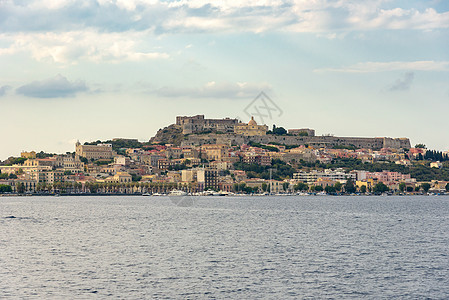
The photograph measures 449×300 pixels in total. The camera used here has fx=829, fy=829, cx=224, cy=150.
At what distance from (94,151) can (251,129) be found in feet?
124

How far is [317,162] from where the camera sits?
170125 mm

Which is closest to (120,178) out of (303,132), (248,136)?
(248,136)

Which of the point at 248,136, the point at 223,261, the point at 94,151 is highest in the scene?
the point at 248,136

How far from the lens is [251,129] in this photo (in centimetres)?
18875

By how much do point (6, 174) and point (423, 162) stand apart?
287 feet

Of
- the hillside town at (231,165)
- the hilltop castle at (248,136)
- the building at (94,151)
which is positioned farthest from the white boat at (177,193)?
the hilltop castle at (248,136)

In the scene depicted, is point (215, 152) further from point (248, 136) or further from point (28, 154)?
point (28, 154)

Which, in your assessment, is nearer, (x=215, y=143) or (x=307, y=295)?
(x=307, y=295)

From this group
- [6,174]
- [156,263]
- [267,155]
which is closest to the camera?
[156,263]

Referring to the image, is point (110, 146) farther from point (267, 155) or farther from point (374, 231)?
point (374, 231)

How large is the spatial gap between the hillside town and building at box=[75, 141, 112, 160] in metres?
0.21

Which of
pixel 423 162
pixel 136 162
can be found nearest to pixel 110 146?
pixel 136 162

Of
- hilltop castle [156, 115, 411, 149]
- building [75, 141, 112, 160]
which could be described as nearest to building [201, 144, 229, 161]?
hilltop castle [156, 115, 411, 149]

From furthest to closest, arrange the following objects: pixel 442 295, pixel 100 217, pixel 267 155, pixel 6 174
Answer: pixel 267 155 → pixel 6 174 → pixel 100 217 → pixel 442 295
